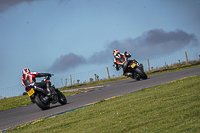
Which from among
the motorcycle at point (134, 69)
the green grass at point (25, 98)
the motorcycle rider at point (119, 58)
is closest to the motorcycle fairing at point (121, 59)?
the motorcycle rider at point (119, 58)

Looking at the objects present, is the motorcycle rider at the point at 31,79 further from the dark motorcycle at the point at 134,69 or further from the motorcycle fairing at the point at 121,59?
the motorcycle fairing at the point at 121,59

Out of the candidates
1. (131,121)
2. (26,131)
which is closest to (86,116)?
(26,131)

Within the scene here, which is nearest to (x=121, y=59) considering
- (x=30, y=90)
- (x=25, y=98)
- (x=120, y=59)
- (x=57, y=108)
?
(x=120, y=59)

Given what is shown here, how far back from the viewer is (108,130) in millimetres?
5699

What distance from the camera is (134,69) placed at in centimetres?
1823

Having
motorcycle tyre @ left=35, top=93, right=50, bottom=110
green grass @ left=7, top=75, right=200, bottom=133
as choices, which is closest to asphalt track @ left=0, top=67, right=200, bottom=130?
motorcycle tyre @ left=35, top=93, right=50, bottom=110

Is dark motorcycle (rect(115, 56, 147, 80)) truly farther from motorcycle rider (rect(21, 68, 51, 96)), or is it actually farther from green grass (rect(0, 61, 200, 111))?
motorcycle rider (rect(21, 68, 51, 96))

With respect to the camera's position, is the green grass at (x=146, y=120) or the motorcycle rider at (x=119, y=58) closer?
the green grass at (x=146, y=120)

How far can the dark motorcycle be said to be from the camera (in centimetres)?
1817

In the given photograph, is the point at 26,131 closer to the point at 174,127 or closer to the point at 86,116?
the point at 86,116

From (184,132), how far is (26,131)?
4.35 metres

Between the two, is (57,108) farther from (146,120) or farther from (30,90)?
(146,120)

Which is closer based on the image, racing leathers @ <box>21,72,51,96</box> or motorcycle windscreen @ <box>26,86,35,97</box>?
motorcycle windscreen @ <box>26,86,35,97</box>

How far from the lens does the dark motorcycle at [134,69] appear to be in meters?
18.2
